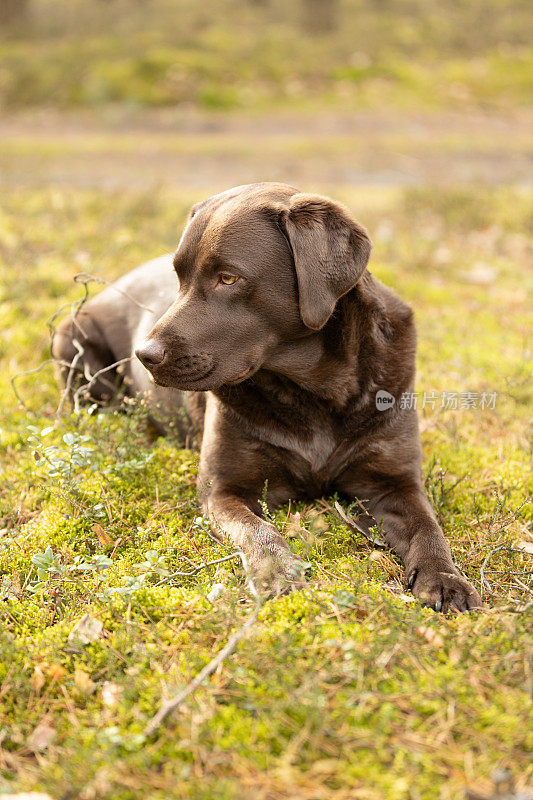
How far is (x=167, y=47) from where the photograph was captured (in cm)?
1980

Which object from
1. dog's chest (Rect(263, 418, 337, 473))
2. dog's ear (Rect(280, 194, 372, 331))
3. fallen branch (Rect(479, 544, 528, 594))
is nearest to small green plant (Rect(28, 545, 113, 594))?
dog's chest (Rect(263, 418, 337, 473))

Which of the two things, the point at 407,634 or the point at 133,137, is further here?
the point at 133,137

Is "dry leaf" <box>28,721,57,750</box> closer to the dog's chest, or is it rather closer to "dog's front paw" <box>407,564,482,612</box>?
"dog's front paw" <box>407,564,482,612</box>

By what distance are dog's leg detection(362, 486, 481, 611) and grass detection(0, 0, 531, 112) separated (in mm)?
15378

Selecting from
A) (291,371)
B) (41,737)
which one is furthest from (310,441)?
(41,737)

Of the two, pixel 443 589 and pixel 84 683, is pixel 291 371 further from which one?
pixel 84 683

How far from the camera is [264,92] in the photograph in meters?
18.3

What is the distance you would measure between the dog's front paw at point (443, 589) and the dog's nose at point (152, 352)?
4.63 ft

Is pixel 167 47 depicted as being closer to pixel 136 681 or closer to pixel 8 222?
pixel 8 222

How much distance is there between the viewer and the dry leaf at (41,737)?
2281mm

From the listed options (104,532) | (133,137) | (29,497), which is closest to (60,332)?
(29,497)

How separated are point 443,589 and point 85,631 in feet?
4.49

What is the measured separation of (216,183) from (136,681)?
9.79m

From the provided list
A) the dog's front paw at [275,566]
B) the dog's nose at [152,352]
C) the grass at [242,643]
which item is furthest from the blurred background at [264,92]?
the dog's front paw at [275,566]
